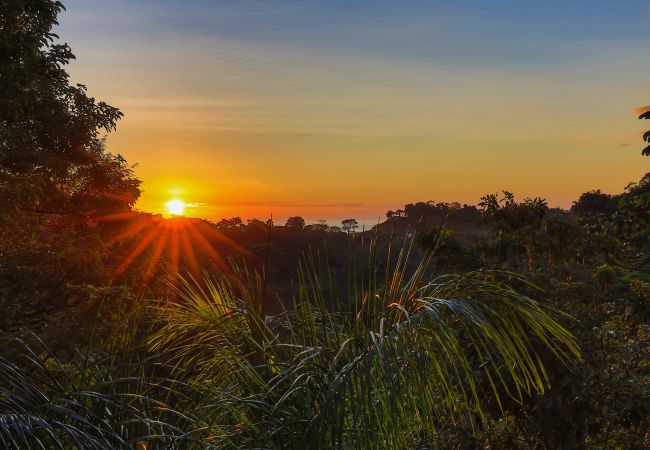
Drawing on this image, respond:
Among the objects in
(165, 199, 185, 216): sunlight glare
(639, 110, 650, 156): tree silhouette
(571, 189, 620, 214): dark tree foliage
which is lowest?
(165, 199, 185, 216): sunlight glare

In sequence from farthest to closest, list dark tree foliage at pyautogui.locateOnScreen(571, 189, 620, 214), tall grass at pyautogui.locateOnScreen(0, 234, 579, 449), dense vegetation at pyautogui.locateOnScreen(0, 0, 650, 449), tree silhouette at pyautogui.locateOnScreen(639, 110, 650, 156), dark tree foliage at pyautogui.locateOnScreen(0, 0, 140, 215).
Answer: dark tree foliage at pyautogui.locateOnScreen(571, 189, 620, 214), dark tree foliage at pyautogui.locateOnScreen(0, 0, 140, 215), tree silhouette at pyautogui.locateOnScreen(639, 110, 650, 156), dense vegetation at pyautogui.locateOnScreen(0, 0, 650, 449), tall grass at pyautogui.locateOnScreen(0, 234, 579, 449)

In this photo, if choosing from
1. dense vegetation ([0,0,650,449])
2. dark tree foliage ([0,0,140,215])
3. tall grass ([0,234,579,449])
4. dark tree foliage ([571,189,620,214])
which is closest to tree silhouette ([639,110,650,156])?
dense vegetation ([0,0,650,449])

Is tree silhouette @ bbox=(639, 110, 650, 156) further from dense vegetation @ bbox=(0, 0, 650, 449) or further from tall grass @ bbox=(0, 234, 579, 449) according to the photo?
tall grass @ bbox=(0, 234, 579, 449)

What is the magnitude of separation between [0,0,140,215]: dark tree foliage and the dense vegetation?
0.04 meters

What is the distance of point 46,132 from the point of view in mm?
13133

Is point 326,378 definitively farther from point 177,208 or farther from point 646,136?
point 646,136

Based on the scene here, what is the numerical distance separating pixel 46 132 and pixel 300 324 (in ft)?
38.0

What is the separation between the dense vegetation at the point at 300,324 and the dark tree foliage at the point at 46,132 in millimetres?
43

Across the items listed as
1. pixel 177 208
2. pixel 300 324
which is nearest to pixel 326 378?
pixel 300 324

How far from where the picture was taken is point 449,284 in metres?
2.93

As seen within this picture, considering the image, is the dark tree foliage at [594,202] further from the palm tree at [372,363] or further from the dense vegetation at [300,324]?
the palm tree at [372,363]

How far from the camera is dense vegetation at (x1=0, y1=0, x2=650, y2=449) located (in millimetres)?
2686

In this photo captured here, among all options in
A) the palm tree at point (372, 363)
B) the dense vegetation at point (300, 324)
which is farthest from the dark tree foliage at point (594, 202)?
the palm tree at point (372, 363)

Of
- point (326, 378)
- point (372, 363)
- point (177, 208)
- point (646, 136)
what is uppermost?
point (646, 136)
